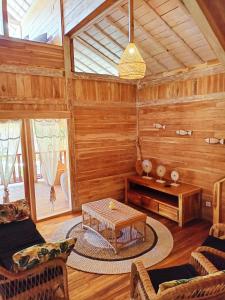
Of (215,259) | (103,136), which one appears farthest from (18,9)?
(215,259)

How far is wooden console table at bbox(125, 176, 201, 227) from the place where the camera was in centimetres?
395

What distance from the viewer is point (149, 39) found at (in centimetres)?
397

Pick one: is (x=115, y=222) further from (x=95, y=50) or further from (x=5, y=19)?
Answer: (x=5, y=19)

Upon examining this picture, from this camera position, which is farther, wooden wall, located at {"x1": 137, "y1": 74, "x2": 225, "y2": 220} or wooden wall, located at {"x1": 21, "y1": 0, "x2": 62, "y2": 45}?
wooden wall, located at {"x1": 21, "y1": 0, "x2": 62, "y2": 45}

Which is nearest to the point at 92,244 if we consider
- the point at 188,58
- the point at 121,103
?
the point at 121,103

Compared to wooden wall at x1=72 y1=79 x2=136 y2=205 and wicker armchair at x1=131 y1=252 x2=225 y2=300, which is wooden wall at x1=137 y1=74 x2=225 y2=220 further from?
wicker armchair at x1=131 y1=252 x2=225 y2=300

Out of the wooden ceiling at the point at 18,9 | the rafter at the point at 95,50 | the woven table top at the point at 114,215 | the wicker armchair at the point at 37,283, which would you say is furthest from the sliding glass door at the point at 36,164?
the wicker armchair at the point at 37,283

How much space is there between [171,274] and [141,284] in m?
0.31

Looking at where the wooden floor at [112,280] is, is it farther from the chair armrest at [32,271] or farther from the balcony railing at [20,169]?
the balcony railing at [20,169]

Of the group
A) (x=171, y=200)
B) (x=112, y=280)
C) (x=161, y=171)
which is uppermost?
(x=161, y=171)

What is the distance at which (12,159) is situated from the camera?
3865mm

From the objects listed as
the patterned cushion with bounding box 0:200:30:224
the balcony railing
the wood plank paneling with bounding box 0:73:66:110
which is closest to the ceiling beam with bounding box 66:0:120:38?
the wood plank paneling with bounding box 0:73:66:110

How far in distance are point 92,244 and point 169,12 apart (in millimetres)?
3531

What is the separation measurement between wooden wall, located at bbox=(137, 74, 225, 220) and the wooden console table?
209mm
